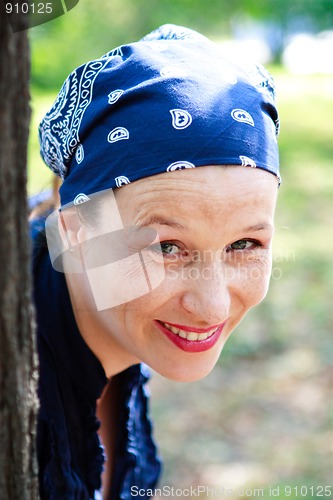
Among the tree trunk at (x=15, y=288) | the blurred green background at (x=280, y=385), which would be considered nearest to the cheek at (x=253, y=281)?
the tree trunk at (x=15, y=288)

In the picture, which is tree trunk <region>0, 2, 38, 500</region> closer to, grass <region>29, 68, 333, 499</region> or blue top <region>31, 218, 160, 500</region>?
blue top <region>31, 218, 160, 500</region>

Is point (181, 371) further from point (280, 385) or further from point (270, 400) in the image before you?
point (280, 385)

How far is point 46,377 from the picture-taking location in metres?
2.43

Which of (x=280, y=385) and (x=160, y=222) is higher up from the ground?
(x=280, y=385)

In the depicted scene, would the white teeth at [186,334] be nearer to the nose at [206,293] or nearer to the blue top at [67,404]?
the nose at [206,293]

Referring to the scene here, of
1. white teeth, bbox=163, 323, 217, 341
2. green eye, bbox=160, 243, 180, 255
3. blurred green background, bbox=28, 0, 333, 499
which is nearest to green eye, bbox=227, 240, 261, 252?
green eye, bbox=160, 243, 180, 255

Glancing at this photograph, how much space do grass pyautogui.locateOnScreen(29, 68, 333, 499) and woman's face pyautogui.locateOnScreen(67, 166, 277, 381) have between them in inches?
27.3

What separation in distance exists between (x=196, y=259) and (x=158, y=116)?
1.41 feet

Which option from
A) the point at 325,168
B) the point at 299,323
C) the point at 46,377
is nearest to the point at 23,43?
the point at 46,377

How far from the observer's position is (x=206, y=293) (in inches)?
85.2

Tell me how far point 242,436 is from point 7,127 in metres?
3.43

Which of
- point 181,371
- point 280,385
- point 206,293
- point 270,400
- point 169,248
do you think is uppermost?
point 280,385

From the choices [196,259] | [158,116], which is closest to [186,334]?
[196,259]

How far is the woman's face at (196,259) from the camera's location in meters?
2.14
